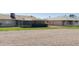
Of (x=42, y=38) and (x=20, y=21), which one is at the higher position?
(x=20, y=21)

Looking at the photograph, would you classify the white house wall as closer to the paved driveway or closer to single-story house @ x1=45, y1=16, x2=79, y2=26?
the paved driveway

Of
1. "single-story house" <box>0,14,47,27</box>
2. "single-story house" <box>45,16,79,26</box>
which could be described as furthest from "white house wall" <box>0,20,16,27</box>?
"single-story house" <box>45,16,79,26</box>

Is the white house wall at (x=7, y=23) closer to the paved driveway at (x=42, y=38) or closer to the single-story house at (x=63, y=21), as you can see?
the paved driveway at (x=42, y=38)

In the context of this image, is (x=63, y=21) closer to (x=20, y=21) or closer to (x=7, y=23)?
(x=20, y=21)

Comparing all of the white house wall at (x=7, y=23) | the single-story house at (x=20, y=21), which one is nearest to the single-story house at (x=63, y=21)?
the single-story house at (x=20, y=21)

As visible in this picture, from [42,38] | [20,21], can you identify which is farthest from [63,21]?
[20,21]

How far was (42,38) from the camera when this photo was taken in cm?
169

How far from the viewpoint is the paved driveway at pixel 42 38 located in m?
1.68

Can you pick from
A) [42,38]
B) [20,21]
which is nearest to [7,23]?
[20,21]

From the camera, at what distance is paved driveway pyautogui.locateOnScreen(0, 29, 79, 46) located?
1.68 m

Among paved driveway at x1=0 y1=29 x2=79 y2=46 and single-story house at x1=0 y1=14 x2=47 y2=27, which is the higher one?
single-story house at x1=0 y1=14 x2=47 y2=27
